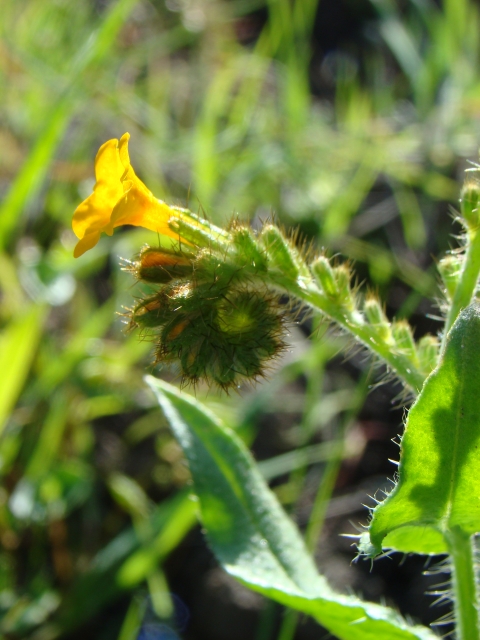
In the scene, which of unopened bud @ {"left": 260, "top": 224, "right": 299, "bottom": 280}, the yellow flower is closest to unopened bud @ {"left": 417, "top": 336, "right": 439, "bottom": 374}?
unopened bud @ {"left": 260, "top": 224, "right": 299, "bottom": 280}

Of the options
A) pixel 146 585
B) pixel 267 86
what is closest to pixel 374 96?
pixel 267 86

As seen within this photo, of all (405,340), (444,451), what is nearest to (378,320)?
(405,340)

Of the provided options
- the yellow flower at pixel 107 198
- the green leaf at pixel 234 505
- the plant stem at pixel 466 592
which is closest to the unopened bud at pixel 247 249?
the yellow flower at pixel 107 198

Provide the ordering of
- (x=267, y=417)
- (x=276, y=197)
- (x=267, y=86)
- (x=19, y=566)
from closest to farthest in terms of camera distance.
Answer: (x=19, y=566), (x=267, y=417), (x=276, y=197), (x=267, y=86)

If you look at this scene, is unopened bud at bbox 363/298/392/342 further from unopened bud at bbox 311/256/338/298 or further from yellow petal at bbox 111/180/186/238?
yellow petal at bbox 111/180/186/238

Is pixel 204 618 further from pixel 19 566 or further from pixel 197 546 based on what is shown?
pixel 19 566

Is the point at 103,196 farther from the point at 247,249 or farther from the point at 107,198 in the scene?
the point at 247,249
